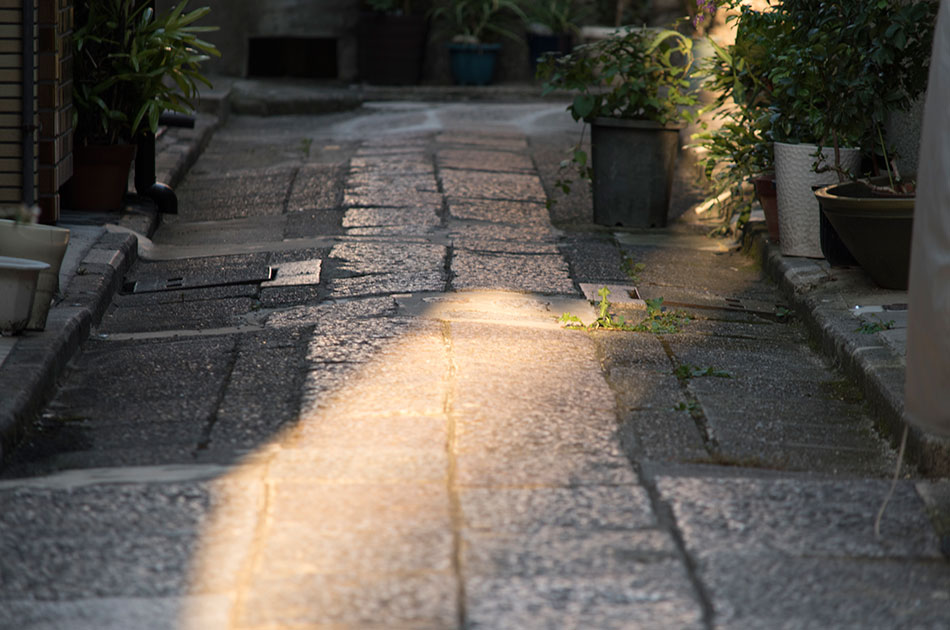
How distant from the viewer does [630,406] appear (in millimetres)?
3350

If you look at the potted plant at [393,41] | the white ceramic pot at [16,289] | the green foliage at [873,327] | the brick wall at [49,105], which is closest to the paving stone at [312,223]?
the brick wall at [49,105]

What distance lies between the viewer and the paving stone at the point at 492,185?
21.9 feet

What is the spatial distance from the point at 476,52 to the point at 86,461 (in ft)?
28.4

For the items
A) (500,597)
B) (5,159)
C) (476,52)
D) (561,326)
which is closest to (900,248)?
(561,326)

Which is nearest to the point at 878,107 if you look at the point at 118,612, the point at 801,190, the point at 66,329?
the point at 801,190

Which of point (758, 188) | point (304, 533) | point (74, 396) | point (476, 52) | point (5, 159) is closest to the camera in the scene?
point (304, 533)

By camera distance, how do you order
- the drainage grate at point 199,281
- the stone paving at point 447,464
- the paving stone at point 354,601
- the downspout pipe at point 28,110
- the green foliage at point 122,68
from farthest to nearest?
the green foliage at point 122,68 → the drainage grate at point 199,281 → the downspout pipe at point 28,110 → the stone paving at point 447,464 → the paving stone at point 354,601

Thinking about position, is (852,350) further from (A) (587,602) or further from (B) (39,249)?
(B) (39,249)

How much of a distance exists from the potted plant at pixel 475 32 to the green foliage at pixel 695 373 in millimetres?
7679

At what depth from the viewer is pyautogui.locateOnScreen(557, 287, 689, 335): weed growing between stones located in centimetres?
418

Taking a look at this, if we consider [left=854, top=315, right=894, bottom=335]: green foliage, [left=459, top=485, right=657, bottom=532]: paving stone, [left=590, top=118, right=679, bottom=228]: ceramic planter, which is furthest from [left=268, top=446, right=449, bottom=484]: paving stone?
[left=590, top=118, right=679, bottom=228]: ceramic planter

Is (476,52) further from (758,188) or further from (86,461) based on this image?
(86,461)

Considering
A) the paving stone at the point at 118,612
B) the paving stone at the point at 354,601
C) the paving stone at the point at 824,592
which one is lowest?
the paving stone at the point at 118,612

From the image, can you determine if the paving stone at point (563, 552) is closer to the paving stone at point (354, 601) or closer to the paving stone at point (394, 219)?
the paving stone at point (354, 601)
